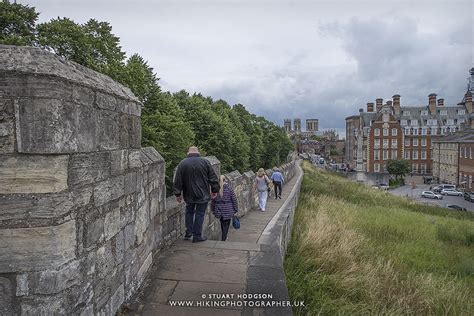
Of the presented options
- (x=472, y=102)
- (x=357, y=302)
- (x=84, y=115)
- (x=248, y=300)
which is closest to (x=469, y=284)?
(x=357, y=302)

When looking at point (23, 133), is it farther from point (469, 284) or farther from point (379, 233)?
point (379, 233)

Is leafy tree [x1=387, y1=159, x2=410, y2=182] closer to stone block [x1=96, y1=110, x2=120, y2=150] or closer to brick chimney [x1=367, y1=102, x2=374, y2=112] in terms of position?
brick chimney [x1=367, y1=102, x2=374, y2=112]

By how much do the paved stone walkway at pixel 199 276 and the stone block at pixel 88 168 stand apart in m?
1.34

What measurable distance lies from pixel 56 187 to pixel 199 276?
2263 millimetres

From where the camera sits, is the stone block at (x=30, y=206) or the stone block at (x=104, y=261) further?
the stone block at (x=104, y=261)

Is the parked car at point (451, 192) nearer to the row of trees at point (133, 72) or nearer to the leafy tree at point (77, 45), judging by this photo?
the row of trees at point (133, 72)

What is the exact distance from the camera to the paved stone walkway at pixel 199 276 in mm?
3299

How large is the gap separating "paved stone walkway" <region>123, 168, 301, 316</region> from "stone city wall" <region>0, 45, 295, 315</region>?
540 mm

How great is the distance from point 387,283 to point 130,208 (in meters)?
5.13

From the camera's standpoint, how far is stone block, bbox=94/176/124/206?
2695mm

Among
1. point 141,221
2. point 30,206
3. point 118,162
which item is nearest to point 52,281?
point 30,206

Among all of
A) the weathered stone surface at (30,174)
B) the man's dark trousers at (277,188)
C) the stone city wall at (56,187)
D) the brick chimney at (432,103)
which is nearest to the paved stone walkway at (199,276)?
the stone city wall at (56,187)

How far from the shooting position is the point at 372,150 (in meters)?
69.0

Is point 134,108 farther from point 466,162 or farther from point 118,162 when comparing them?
point 466,162
